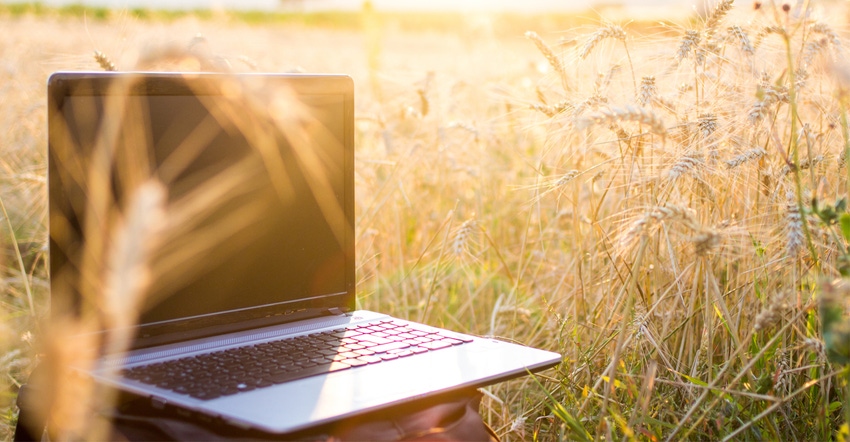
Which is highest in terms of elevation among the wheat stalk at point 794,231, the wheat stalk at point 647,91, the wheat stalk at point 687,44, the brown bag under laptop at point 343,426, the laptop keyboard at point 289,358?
the wheat stalk at point 687,44

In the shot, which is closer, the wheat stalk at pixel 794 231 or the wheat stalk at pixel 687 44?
the wheat stalk at pixel 794 231

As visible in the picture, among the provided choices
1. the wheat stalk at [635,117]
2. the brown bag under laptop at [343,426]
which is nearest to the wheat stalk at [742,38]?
the wheat stalk at [635,117]

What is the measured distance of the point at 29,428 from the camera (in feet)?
4.13

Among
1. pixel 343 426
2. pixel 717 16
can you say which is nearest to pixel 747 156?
pixel 717 16

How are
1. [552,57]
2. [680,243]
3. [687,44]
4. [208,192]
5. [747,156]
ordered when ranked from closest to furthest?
[208,192] < [747,156] < [687,44] < [680,243] < [552,57]

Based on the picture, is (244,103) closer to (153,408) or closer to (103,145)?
(103,145)

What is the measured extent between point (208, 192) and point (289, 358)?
37 cm

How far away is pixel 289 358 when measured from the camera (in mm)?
1312

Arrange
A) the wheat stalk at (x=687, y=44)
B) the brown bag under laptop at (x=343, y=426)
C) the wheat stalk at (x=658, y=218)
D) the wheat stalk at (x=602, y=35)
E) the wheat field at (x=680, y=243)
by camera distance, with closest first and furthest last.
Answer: the brown bag under laptop at (x=343, y=426) → the wheat stalk at (x=658, y=218) → the wheat field at (x=680, y=243) → the wheat stalk at (x=687, y=44) → the wheat stalk at (x=602, y=35)

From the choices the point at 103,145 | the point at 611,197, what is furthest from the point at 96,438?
the point at 611,197

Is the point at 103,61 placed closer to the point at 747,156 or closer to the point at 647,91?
the point at 647,91

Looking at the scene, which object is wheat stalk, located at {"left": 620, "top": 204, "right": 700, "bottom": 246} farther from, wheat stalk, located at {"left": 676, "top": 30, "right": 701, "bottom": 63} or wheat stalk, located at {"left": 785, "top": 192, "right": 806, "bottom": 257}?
wheat stalk, located at {"left": 676, "top": 30, "right": 701, "bottom": 63}

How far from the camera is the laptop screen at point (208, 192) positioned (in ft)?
4.17

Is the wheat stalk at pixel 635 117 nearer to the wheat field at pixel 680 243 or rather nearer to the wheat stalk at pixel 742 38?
the wheat field at pixel 680 243
